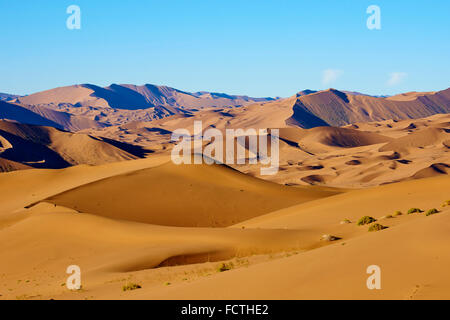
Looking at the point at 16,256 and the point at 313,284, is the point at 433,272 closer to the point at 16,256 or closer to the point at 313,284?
the point at 313,284

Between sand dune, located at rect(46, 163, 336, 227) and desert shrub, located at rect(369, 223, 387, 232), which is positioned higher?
sand dune, located at rect(46, 163, 336, 227)

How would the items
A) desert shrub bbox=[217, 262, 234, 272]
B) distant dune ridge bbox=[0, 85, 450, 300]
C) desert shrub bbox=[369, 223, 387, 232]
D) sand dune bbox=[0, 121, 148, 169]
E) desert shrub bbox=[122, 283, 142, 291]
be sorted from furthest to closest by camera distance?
sand dune bbox=[0, 121, 148, 169], desert shrub bbox=[369, 223, 387, 232], desert shrub bbox=[217, 262, 234, 272], desert shrub bbox=[122, 283, 142, 291], distant dune ridge bbox=[0, 85, 450, 300]

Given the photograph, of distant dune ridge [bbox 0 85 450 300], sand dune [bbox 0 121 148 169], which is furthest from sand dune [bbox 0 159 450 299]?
sand dune [bbox 0 121 148 169]

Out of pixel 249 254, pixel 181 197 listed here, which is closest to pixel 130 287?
pixel 249 254

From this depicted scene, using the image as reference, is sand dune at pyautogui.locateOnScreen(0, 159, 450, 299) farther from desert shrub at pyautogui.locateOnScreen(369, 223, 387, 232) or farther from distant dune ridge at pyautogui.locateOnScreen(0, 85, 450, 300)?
desert shrub at pyautogui.locateOnScreen(369, 223, 387, 232)

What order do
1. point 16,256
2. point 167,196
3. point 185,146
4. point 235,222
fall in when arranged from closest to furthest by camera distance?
point 16,256 < point 235,222 < point 167,196 < point 185,146

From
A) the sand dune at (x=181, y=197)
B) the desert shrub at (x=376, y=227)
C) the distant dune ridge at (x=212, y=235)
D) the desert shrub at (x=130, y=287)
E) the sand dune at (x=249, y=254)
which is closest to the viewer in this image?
the sand dune at (x=249, y=254)

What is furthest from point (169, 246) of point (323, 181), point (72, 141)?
point (72, 141)

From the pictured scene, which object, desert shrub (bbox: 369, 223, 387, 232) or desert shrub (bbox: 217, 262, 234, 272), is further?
desert shrub (bbox: 369, 223, 387, 232)

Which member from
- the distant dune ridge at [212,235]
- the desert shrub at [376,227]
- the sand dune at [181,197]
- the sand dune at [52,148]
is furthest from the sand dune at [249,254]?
the sand dune at [52,148]

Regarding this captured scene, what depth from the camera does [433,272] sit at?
32.2 ft

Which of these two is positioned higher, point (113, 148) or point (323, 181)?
point (113, 148)

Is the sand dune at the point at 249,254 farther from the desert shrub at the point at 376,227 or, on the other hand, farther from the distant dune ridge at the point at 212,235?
the desert shrub at the point at 376,227
